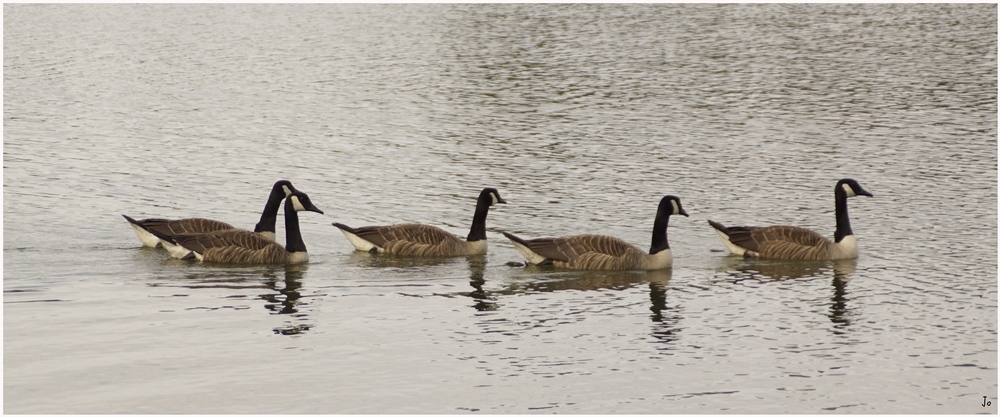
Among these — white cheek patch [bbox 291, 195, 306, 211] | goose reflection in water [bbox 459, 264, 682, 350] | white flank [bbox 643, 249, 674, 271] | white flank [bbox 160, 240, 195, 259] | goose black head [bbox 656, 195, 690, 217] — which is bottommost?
goose reflection in water [bbox 459, 264, 682, 350]

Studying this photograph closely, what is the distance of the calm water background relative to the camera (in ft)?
51.6

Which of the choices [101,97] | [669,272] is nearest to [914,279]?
[669,272]

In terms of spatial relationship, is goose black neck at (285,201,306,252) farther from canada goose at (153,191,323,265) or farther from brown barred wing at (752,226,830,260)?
brown barred wing at (752,226,830,260)

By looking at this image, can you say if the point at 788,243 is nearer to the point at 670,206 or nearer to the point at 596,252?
the point at 670,206

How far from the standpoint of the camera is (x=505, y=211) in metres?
27.0

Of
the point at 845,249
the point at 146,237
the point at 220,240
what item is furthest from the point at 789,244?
the point at 146,237

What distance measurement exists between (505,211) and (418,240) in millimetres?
4642

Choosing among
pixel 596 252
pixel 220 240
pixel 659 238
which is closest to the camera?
pixel 596 252

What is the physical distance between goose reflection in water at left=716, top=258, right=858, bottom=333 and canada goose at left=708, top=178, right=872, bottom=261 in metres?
0.12

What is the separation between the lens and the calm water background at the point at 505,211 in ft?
51.6

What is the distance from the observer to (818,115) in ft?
133

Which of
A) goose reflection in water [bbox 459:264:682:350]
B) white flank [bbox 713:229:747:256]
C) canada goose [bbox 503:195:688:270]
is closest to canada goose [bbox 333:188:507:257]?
goose reflection in water [bbox 459:264:682:350]

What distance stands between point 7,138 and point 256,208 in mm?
11342

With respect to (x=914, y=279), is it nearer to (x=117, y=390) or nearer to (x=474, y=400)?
(x=474, y=400)
